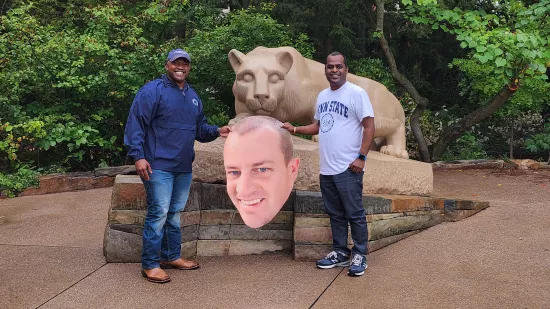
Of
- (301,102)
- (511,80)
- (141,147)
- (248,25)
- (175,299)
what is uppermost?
(248,25)

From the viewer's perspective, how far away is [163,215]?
3730mm

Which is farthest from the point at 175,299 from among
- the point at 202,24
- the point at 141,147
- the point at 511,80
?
the point at 202,24

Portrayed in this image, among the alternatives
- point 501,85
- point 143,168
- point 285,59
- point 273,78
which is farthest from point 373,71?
point 143,168

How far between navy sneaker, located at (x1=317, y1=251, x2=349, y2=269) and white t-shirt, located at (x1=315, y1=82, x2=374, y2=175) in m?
0.69

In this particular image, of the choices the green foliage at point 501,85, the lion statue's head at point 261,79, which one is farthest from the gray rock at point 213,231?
the green foliage at point 501,85

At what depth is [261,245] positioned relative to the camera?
4.42 metres

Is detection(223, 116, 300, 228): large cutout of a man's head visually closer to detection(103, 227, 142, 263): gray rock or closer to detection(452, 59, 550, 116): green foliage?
detection(103, 227, 142, 263): gray rock

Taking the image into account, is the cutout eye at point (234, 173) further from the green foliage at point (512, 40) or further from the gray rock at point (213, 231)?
the green foliage at point (512, 40)

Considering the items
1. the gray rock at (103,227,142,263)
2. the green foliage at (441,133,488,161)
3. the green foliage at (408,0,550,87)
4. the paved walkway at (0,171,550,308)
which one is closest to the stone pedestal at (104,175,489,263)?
the gray rock at (103,227,142,263)

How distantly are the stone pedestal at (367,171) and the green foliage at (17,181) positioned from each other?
4.13m

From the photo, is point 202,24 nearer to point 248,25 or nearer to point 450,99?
point 248,25

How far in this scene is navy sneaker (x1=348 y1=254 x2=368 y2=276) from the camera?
3.88 metres

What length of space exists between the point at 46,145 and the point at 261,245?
4778 mm

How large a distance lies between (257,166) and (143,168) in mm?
790
